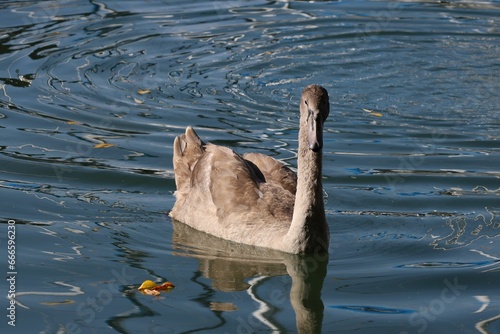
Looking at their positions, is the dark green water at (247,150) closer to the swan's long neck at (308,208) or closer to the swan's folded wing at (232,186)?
the swan's long neck at (308,208)

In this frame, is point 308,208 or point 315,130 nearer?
point 315,130

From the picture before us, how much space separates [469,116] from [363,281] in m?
5.67

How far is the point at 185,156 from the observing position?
41.4 feet

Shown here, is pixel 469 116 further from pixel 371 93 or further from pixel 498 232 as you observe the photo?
pixel 498 232

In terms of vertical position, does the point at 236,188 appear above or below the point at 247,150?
above

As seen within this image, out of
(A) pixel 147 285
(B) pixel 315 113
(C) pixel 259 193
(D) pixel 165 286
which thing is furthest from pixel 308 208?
(A) pixel 147 285

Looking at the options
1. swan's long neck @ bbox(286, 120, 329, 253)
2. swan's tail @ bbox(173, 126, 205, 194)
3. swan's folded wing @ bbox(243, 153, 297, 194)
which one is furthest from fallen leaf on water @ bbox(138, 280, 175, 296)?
swan's tail @ bbox(173, 126, 205, 194)

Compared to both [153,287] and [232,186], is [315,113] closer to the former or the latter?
[232,186]

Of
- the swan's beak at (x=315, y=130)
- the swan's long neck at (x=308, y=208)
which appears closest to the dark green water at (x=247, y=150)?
the swan's long neck at (x=308, y=208)

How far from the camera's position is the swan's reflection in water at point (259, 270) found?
374 inches

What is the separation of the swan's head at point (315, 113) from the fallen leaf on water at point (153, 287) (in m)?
1.71

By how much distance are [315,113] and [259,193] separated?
62.5 inches

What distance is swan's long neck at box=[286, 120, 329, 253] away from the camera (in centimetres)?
1060

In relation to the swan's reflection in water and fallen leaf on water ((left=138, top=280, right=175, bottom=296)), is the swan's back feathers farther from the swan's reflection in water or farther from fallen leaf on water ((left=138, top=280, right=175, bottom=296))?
fallen leaf on water ((left=138, top=280, right=175, bottom=296))
